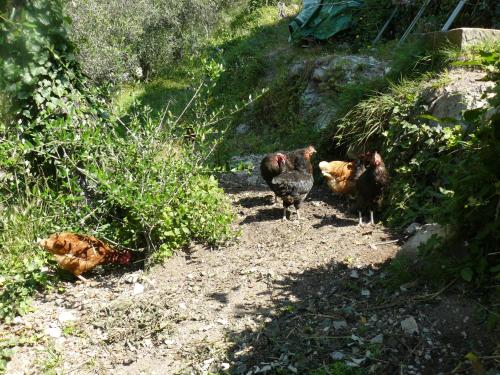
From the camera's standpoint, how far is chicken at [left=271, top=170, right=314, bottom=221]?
19.9 ft

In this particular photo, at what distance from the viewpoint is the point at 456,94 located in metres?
5.95

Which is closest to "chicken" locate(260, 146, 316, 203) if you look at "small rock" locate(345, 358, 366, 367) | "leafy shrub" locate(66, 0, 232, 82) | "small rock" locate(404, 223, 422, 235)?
"small rock" locate(404, 223, 422, 235)

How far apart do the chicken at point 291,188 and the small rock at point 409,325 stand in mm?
2747

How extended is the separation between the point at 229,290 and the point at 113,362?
1.23m

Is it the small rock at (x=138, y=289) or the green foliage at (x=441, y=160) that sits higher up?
the green foliage at (x=441, y=160)

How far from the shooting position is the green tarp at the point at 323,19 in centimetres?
1250

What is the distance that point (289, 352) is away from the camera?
3.56 metres

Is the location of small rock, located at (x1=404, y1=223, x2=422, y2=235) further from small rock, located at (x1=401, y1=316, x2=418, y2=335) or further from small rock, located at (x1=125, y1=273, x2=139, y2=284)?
small rock, located at (x1=125, y1=273, x2=139, y2=284)

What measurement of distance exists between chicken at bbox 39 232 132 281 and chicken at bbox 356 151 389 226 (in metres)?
2.79

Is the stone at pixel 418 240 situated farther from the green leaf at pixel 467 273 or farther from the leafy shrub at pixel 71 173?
the leafy shrub at pixel 71 173

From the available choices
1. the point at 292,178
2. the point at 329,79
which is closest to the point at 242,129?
the point at 329,79

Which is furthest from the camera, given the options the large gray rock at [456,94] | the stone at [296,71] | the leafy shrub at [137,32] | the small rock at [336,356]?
the leafy shrub at [137,32]

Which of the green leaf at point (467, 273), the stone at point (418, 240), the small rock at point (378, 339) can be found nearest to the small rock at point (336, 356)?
the small rock at point (378, 339)

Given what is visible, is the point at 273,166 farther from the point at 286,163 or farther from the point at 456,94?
the point at 456,94
